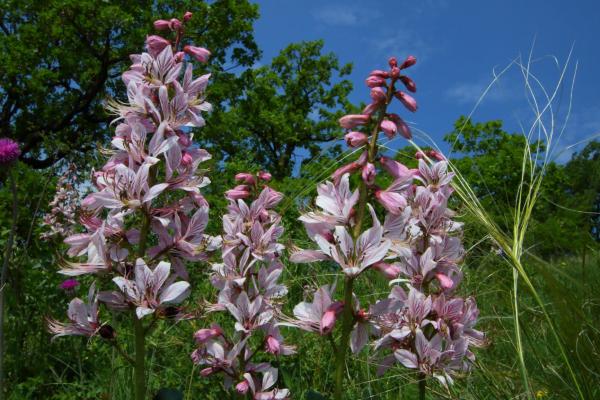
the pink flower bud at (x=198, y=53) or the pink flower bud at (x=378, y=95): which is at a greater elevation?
the pink flower bud at (x=198, y=53)

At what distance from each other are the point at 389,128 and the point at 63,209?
619 centimetres

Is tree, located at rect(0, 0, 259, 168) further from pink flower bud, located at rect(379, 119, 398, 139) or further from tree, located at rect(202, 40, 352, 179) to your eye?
pink flower bud, located at rect(379, 119, 398, 139)

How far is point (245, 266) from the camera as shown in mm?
2375

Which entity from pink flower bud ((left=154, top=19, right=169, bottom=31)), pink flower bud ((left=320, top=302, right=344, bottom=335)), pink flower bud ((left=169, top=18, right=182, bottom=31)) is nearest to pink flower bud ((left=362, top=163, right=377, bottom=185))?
pink flower bud ((left=320, top=302, right=344, bottom=335))

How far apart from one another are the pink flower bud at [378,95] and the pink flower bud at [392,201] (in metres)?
0.31

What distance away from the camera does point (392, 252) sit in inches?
75.0

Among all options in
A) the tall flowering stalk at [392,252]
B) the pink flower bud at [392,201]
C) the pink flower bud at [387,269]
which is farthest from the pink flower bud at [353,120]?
the pink flower bud at [387,269]

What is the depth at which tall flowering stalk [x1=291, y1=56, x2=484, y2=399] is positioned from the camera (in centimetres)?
175

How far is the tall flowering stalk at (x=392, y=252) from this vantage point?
1.75m

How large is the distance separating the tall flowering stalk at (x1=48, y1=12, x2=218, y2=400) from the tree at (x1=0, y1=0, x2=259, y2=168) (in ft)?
55.3

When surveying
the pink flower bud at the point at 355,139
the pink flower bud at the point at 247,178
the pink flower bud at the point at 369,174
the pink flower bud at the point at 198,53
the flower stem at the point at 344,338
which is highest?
the pink flower bud at the point at 198,53

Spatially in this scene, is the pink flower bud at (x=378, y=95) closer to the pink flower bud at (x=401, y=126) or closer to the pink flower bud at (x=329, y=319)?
the pink flower bud at (x=401, y=126)

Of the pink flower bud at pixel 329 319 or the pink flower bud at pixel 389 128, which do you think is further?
the pink flower bud at pixel 389 128

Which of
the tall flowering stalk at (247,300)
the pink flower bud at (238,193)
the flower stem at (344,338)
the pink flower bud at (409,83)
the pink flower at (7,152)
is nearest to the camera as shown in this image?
the flower stem at (344,338)
